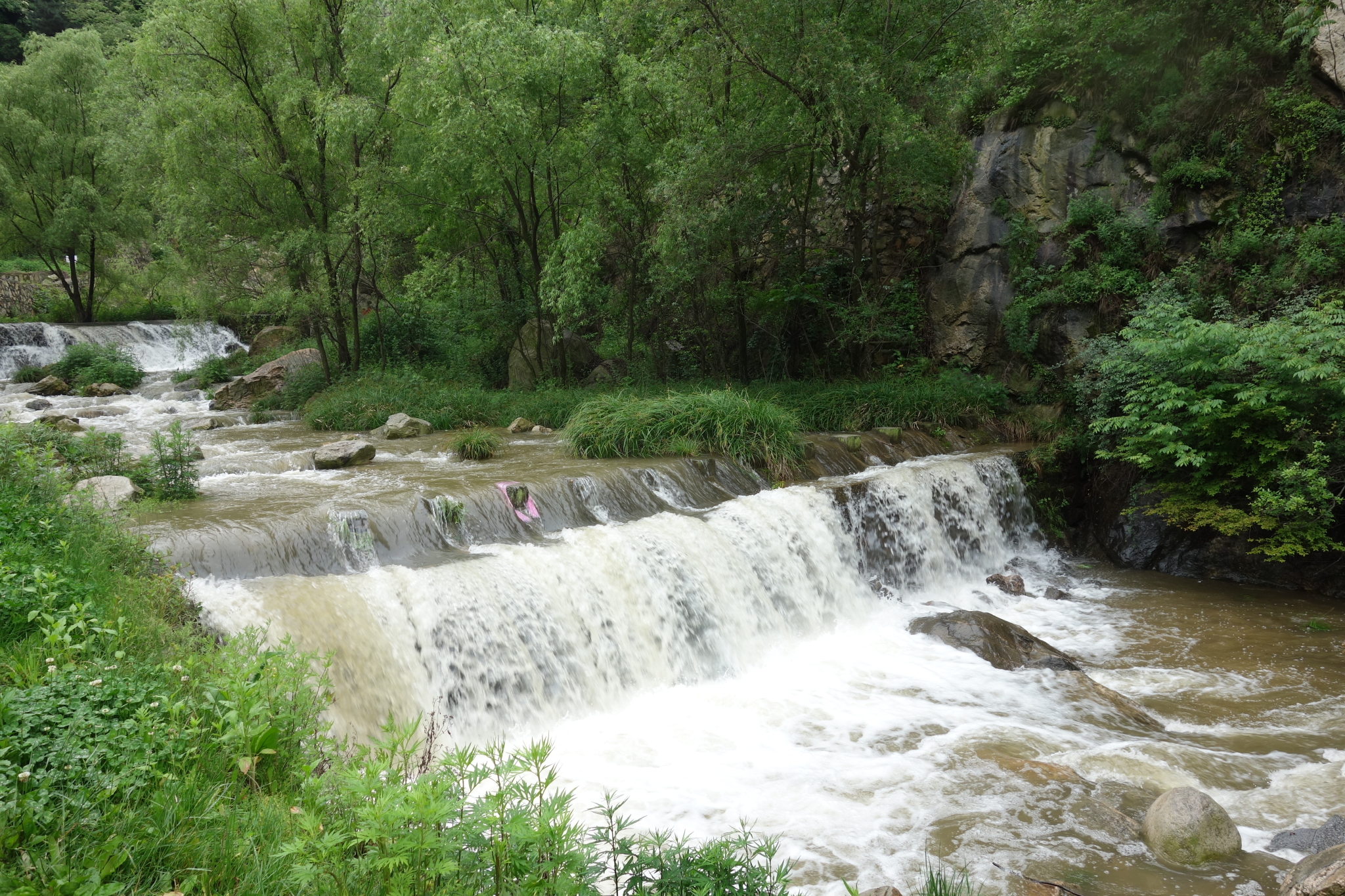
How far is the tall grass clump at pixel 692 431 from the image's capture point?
32.9 feet

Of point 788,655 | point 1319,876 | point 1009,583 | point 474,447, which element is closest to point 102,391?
point 474,447

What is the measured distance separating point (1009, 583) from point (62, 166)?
29174 millimetres

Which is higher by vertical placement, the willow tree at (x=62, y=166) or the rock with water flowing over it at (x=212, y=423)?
the willow tree at (x=62, y=166)

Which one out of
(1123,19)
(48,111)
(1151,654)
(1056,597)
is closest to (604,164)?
(1123,19)

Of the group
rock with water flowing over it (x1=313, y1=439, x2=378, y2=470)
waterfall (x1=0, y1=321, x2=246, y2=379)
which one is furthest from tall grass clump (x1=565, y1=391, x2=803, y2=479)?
waterfall (x1=0, y1=321, x2=246, y2=379)

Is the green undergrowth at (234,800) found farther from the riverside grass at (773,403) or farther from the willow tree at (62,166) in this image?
the willow tree at (62,166)

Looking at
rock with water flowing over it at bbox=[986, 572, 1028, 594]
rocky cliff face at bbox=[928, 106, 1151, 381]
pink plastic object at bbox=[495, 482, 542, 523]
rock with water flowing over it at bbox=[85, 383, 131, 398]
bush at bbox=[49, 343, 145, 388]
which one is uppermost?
rocky cliff face at bbox=[928, 106, 1151, 381]

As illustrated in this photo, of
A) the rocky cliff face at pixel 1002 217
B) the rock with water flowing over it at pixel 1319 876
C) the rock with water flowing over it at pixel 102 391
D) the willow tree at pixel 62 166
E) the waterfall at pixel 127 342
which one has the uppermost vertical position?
the willow tree at pixel 62 166

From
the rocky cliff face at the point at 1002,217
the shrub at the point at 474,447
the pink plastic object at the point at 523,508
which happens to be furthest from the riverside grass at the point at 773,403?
the pink plastic object at the point at 523,508

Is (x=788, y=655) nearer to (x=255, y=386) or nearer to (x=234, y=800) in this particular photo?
(x=234, y=800)

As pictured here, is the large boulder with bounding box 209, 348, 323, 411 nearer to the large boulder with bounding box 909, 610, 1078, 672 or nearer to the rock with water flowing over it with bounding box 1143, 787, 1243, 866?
the large boulder with bounding box 909, 610, 1078, 672

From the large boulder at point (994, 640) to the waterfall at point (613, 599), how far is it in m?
0.99

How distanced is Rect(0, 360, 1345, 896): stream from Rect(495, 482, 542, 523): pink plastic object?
0.35 feet

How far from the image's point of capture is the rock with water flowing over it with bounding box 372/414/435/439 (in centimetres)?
1197
